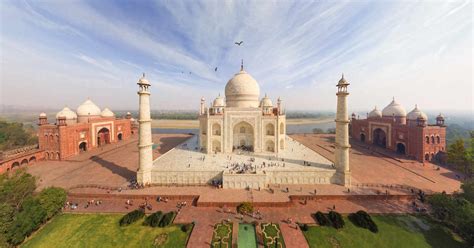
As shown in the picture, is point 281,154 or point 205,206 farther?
point 281,154

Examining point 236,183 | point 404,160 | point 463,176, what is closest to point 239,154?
point 236,183

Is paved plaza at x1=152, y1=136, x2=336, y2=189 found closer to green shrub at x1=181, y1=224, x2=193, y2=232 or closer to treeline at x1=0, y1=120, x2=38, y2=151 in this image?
green shrub at x1=181, y1=224, x2=193, y2=232

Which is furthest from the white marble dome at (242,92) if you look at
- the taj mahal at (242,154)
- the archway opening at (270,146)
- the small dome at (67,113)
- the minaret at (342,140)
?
the small dome at (67,113)

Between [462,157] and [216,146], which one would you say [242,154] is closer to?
[216,146]

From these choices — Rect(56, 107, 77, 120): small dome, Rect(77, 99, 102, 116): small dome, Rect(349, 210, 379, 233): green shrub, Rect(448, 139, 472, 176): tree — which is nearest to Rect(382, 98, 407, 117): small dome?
Rect(448, 139, 472, 176): tree

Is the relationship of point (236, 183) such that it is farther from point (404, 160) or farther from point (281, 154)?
point (404, 160)

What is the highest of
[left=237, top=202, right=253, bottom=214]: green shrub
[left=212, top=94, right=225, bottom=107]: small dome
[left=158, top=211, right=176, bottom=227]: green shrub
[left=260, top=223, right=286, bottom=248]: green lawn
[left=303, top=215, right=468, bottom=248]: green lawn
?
[left=212, top=94, right=225, bottom=107]: small dome

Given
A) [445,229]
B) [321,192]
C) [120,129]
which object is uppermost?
[120,129]

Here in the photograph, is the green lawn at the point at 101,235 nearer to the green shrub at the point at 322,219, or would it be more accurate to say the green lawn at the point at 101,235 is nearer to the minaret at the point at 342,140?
the green shrub at the point at 322,219
